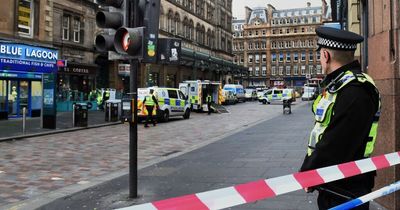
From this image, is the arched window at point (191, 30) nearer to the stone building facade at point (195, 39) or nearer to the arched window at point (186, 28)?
the stone building facade at point (195, 39)

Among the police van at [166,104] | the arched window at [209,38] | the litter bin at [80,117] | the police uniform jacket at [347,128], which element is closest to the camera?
the police uniform jacket at [347,128]

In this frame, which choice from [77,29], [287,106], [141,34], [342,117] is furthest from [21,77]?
[342,117]

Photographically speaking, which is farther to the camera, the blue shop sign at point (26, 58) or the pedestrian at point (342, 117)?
the blue shop sign at point (26, 58)

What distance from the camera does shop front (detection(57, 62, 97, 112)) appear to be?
30641 mm

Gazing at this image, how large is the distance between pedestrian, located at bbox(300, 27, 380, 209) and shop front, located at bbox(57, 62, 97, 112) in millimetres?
29169

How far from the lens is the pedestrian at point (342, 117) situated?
101 inches

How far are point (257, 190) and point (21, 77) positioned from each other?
24.3 meters

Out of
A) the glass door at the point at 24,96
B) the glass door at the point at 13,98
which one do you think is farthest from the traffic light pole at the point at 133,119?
the glass door at the point at 24,96

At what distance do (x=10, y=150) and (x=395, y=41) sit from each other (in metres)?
11.1

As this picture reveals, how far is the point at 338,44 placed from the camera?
9.21 feet

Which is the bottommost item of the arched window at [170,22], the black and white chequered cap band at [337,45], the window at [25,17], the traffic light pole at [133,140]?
the traffic light pole at [133,140]

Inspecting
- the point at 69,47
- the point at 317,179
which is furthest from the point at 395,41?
the point at 69,47

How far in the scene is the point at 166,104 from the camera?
2552cm

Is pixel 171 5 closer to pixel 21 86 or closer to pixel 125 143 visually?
pixel 21 86
